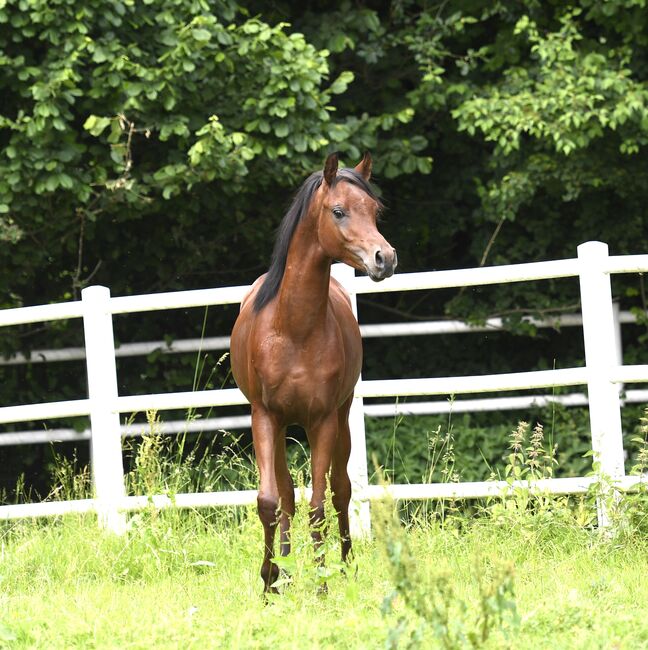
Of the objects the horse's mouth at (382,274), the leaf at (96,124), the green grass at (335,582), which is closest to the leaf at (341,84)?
the leaf at (96,124)

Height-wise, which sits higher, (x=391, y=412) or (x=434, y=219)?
(x=434, y=219)

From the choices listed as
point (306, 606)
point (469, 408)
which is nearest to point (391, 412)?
point (469, 408)

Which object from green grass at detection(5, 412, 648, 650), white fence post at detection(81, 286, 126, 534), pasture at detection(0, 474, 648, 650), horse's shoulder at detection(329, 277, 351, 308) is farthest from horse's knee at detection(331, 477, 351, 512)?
white fence post at detection(81, 286, 126, 534)

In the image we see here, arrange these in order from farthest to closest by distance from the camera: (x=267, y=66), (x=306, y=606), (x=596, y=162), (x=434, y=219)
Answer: (x=434, y=219)
(x=596, y=162)
(x=267, y=66)
(x=306, y=606)

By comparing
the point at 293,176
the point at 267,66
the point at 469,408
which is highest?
the point at 267,66

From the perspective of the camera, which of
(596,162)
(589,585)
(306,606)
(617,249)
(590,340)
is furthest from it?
(617,249)

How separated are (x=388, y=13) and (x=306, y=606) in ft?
21.8

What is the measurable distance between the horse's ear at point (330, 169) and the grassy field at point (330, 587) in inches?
62.0

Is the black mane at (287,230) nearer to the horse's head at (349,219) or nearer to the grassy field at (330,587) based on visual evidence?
the horse's head at (349,219)

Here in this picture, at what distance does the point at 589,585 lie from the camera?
489 centimetres

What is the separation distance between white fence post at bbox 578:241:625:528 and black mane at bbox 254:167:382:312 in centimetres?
158

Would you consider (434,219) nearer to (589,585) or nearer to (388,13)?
(388,13)

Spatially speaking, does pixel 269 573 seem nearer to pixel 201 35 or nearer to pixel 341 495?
pixel 341 495

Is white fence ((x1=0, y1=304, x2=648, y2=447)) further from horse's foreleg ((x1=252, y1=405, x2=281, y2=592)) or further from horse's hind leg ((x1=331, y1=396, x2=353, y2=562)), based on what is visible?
horse's foreleg ((x1=252, y1=405, x2=281, y2=592))
